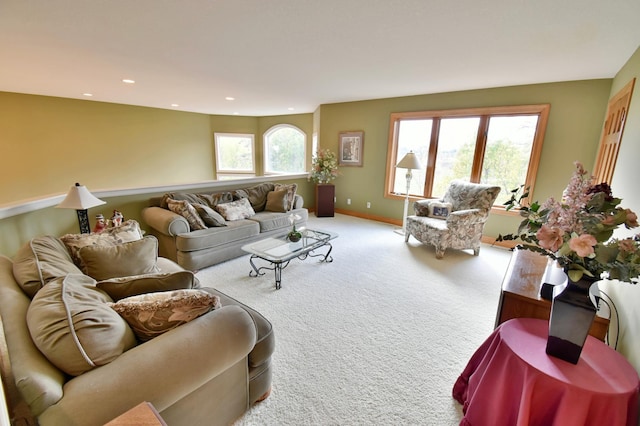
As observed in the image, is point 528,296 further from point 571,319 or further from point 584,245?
point 584,245

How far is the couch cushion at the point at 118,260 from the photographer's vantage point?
1.63 metres

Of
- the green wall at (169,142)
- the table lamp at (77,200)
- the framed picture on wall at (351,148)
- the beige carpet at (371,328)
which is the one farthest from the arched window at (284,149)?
the table lamp at (77,200)

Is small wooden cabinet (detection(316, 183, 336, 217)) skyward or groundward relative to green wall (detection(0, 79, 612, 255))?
groundward

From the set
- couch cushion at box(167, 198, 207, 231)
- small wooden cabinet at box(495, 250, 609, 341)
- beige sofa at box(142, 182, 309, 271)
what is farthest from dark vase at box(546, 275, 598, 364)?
couch cushion at box(167, 198, 207, 231)

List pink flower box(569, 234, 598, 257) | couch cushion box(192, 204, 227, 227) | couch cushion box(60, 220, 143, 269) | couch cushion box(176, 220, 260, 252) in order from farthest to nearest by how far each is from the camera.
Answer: couch cushion box(192, 204, 227, 227)
couch cushion box(176, 220, 260, 252)
couch cushion box(60, 220, 143, 269)
pink flower box(569, 234, 598, 257)

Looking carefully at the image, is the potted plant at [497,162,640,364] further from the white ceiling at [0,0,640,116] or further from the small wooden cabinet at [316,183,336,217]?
the small wooden cabinet at [316,183,336,217]

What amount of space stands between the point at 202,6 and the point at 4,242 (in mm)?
2192

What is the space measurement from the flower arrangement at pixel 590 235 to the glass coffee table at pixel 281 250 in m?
2.12

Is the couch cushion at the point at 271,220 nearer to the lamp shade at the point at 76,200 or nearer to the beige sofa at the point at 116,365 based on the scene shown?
the lamp shade at the point at 76,200

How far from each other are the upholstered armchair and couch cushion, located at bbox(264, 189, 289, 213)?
1.90m

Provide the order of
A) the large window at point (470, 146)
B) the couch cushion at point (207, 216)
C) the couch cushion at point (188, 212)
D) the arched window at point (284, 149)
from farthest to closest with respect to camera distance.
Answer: the arched window at point (284, 149)
the large window at point (470, 146)
the couch cushion at point (207, 216)
the couch cushion at point (188, 212)

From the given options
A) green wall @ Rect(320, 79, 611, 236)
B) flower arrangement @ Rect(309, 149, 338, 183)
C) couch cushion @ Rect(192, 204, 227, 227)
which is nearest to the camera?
couch cushion @ Rect(192, 204, 227, 227)

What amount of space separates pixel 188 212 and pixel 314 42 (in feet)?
7.41

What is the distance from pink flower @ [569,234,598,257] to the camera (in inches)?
37.9
